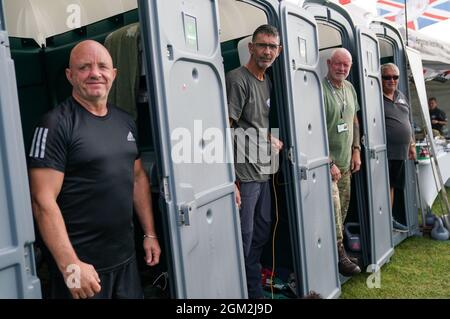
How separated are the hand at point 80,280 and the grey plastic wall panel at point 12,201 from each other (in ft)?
0.74

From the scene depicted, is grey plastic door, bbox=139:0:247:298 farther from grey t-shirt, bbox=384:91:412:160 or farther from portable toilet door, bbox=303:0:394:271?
grey t-shirt, bbox=384:91:412:160

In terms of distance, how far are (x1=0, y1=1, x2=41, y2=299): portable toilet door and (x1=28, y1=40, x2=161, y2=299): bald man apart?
0.70 ft

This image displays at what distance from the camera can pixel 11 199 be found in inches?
54.2

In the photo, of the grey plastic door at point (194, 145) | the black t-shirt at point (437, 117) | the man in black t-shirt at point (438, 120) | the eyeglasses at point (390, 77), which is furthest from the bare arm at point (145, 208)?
the black t-shirt at point (437, 117)

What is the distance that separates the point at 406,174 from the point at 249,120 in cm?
273

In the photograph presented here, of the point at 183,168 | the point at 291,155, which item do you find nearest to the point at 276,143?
the point at 291,155

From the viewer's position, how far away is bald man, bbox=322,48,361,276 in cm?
347

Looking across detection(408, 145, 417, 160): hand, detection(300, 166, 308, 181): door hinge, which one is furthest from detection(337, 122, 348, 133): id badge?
detection(408, 145, 417, 160): hand

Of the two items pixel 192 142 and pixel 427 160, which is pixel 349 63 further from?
pixel 427 160

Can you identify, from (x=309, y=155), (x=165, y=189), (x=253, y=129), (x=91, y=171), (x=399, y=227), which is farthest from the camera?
(x=399, y=227)

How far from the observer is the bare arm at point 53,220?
1.62 m

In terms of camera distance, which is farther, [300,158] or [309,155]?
[309,155]

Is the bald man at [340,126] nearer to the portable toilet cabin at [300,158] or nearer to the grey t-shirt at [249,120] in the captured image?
the portable toilet cabin at [300,158]

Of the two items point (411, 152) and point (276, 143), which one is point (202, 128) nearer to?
point (276, 143)
